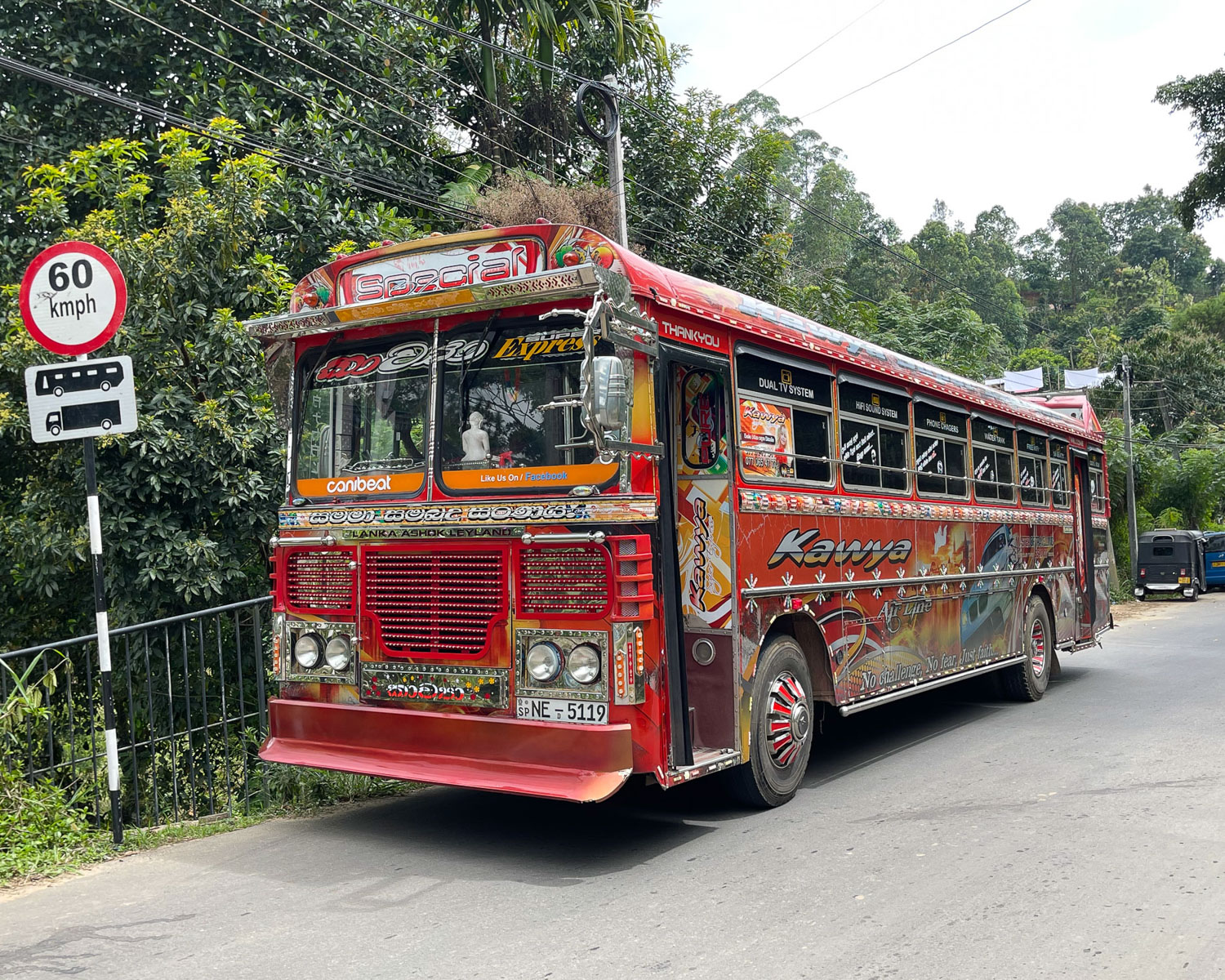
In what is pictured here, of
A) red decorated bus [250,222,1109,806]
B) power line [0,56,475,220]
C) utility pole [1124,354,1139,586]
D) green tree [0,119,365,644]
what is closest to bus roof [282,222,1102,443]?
red decorated bus [250,222,1109,806]

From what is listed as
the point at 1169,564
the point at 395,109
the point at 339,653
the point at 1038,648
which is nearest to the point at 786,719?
the point at 339,653

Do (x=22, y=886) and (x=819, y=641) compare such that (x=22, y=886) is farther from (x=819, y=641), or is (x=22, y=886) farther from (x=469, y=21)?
(x=469, y=21)

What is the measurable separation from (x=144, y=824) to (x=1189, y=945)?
578 centimetres

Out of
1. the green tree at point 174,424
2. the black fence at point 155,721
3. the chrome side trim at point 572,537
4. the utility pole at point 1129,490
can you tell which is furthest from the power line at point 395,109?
the utility pole at point 1129,490

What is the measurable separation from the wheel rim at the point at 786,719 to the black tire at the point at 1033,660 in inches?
199

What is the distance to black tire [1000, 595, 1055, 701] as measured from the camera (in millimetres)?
11383

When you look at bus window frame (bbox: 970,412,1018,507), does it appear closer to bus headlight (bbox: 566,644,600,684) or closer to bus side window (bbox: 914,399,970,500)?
bus side window (bbox: 914,399,970,500)

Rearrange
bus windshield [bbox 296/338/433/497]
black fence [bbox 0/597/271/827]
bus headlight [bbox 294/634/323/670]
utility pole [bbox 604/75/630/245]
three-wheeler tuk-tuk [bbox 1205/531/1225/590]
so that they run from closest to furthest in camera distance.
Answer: bus windshield [bbox 296/338/433/497] < bus headlight [bbox 294/634/323/670] < black fence [bbox 0/597/271/827] < utility pole [bbox 604/75/630/245] < three-wheeler tuk-tuk [bbox 1205/531/1225/590]

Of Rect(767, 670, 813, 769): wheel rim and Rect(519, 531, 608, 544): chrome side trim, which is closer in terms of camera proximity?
Rect(519, 531, 608, 544): chrome side trim

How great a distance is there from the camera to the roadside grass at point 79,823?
225 inches

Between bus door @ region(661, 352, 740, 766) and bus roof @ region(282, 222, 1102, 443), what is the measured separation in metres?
0.32

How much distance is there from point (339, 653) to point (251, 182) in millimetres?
4585

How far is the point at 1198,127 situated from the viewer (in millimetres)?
20328

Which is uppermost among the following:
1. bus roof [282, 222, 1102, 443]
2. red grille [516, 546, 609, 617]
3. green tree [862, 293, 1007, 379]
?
green tree [862, 293, 1007, 379]
